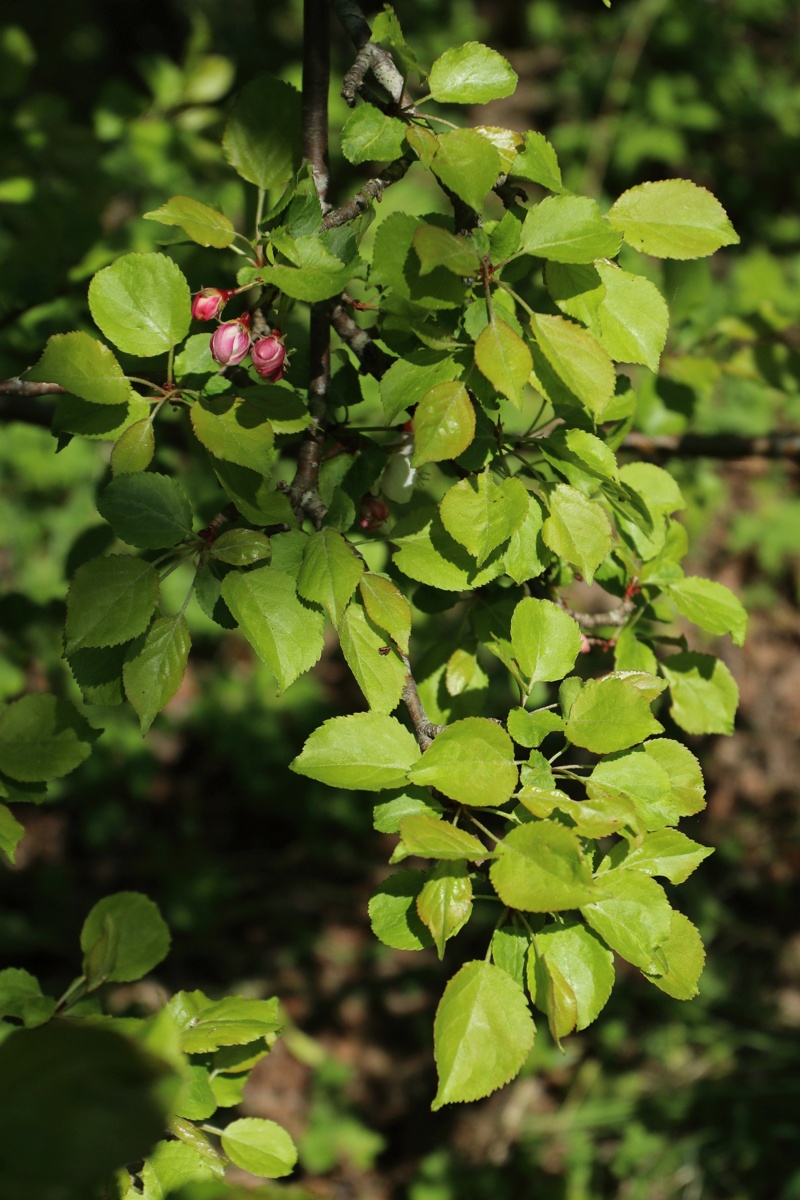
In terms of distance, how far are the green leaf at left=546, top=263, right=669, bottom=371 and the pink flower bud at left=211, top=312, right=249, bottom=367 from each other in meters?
0.25

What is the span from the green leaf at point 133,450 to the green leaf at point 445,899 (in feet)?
1.25

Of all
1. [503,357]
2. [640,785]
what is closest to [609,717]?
[640,785]

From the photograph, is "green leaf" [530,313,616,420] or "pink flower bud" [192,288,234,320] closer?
"green leaf" [530,313,616,420]

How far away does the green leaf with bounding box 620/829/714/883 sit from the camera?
0.71 meters

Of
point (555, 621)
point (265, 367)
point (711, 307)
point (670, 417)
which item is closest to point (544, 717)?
point (555, 621)

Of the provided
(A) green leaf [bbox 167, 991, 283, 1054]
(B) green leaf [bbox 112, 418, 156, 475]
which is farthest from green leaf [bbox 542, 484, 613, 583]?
(A) green leaf [bbox 167, 991, 283, 1054]

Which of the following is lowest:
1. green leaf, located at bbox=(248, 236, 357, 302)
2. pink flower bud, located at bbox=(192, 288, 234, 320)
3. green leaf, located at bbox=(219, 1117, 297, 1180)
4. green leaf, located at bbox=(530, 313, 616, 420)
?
green leaf, located at bbox=(219, 1117, 297, 1180)

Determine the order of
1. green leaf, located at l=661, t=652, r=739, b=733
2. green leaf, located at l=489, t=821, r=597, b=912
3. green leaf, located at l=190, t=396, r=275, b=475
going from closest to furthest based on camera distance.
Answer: green leaf, located at l=489, t=821, r=597, b=912 < green leaf, located at l=190, t=396, r=275, b=475 < green leaf, located at l=661, t=652, r=739, b=733

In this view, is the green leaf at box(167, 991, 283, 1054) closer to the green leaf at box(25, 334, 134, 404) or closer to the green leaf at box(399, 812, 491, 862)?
the green leaf at box(399, 812, 491, 862)

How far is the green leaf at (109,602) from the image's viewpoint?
713 millimetres

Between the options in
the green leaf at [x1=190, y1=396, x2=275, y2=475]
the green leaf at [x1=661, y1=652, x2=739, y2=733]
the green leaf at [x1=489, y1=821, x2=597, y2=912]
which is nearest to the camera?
the green leaf at [x1=489, y1=821, x2=597, y2=912]

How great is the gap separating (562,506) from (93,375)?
0.38 metres

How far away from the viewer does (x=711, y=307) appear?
3.19 metres

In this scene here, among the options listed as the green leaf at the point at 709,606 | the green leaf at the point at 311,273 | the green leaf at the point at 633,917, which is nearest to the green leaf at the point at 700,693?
the green leaf at the point at 709,606
